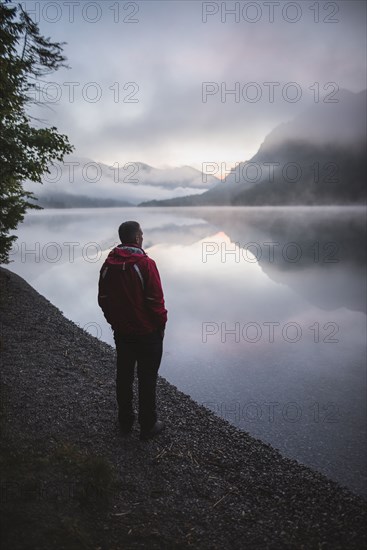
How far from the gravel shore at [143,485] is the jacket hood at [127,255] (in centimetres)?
264

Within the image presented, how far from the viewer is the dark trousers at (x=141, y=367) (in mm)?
5121

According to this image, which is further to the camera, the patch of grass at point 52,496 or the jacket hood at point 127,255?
the jacket hood at point 127,255

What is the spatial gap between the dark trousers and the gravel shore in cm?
55

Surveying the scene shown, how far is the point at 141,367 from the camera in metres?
5.25

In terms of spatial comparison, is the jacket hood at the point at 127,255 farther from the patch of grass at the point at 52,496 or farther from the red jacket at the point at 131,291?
the patch of grass at the point at 52,496

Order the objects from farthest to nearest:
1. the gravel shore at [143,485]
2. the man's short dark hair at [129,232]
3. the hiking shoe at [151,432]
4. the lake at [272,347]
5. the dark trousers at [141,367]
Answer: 1. the lake at [272,347]
2. the hiking shoe at [151,432]
3. the dark trousers at [141,367]
4. the man's short dark hair at [129,232]
5. the gravel shore at [143,485]

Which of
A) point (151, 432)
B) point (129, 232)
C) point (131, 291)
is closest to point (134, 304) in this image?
point (131, 291)

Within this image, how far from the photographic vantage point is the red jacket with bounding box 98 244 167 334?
4.79 meters

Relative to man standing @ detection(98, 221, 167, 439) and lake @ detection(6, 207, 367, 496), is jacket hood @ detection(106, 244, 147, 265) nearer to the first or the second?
man standing @ detection(98, 221, 167, 439)

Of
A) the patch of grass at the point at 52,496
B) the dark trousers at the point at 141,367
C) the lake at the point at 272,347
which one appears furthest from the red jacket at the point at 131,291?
the lake at the point at 272,347

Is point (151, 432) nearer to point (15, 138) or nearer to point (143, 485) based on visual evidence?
point (143, 485)

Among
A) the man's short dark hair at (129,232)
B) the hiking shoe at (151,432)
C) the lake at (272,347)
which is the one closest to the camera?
the man's short dark hair at (129,232)

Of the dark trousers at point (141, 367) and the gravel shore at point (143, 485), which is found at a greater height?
the dark trousers at point (141, 367)

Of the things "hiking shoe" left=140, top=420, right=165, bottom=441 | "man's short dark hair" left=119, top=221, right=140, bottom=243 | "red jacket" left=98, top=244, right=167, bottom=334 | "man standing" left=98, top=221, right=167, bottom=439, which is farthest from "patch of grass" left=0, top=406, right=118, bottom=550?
"man's short dark hair" left=119, top=221, right=140, bottom=243
